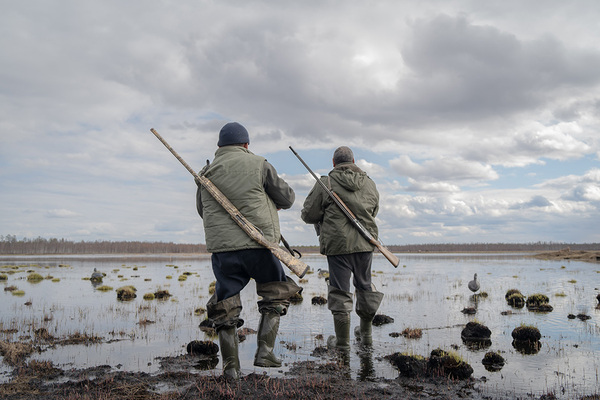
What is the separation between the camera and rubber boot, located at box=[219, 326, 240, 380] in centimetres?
550

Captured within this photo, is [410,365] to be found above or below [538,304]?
above

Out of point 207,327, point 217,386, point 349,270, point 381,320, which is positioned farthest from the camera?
point 381,320

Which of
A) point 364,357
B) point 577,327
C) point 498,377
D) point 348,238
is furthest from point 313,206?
point 577,327

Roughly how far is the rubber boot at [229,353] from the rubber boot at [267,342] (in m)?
0.27

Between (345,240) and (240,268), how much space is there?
7.40 ft

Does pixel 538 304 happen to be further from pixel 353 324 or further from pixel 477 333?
pixel 353 324

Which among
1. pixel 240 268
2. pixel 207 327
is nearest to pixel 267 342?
pixel 240 268

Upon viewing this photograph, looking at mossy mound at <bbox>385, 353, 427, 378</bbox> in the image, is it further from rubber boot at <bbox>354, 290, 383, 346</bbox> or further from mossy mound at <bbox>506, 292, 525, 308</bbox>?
mossy mound at <bbox>506, 292, 525, 308</bbox>

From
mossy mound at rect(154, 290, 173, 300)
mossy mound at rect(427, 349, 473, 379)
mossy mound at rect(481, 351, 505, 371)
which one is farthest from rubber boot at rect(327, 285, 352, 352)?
mossy mound at rect(154, 290, 173, 300)

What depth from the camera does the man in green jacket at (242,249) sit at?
18.3ft

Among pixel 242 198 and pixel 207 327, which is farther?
pixel 207 327

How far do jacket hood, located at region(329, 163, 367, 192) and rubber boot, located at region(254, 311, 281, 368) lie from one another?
2.74m

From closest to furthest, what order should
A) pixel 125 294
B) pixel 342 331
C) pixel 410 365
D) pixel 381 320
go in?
1. pixel 410 365
2. pixel 342 331
3. pixel 381 320
4. pixel 125 294

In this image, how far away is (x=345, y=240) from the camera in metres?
7.33
